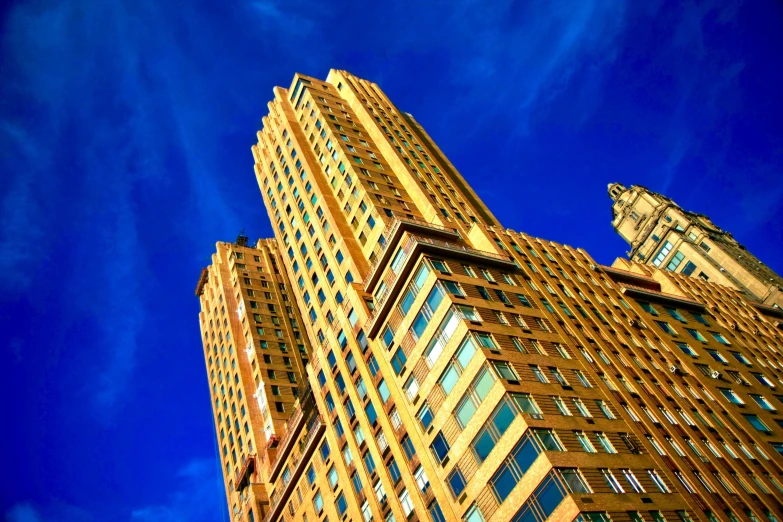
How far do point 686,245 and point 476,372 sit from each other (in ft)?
250

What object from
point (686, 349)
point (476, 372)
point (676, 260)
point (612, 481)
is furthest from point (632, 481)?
point (676, 260)

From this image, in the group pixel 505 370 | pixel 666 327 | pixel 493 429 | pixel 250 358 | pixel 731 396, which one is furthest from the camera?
pixel 250 358

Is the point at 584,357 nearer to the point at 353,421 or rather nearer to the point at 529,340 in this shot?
the point at 529,340

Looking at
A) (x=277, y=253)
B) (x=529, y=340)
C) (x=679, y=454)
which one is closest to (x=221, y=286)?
(x=277, y=253)

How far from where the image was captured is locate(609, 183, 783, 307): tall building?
301 ft

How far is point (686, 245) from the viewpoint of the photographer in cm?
10056

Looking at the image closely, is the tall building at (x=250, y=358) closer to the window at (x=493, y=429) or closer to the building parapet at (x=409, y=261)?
the building parapet at (x=409, y=261)

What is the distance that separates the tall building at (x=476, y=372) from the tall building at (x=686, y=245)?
1834 centimetres

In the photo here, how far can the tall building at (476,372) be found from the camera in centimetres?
3428

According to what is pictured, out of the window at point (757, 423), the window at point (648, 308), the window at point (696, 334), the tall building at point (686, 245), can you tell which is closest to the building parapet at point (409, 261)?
the window at point (648, 308)

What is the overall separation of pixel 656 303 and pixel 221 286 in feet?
187

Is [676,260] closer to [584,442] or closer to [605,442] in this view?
[605,442]

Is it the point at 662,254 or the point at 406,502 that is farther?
the point at 662,254

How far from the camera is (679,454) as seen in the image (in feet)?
126
